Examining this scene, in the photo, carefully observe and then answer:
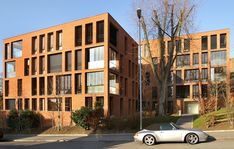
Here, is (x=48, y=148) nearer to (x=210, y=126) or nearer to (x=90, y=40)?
(x=210, y=126)

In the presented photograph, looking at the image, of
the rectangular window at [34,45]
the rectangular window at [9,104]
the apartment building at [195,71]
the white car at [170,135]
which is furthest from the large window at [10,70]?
the white car at [170,135]

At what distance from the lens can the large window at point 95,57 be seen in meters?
32.6

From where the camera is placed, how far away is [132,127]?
23453 millimetres

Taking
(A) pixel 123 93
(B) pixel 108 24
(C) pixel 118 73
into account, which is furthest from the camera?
(A) pixel 123 93

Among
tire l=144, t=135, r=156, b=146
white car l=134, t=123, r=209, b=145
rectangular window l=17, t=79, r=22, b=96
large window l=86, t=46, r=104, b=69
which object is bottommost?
tire l=144, t=135, r=156, b=146

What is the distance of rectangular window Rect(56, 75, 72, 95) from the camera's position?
34781 millimetres

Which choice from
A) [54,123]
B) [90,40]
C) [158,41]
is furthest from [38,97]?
[158,41]

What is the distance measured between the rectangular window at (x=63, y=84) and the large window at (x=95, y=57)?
11.7 feet

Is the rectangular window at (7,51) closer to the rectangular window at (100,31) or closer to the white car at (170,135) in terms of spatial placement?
the rectangular window at (100,31)

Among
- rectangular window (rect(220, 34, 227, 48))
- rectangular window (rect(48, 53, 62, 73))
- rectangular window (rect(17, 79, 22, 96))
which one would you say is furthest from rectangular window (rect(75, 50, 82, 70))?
rectangular window (rect(220, 34, 227, 48))

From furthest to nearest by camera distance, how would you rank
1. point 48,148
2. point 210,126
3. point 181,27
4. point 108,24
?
point 108,24
point 181,27
point 210,126
point 48,148

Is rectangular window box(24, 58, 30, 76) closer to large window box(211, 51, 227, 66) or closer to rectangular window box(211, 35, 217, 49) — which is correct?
large window box(211, 51, 227, 66)

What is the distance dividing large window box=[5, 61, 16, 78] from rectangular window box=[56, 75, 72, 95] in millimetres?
9806

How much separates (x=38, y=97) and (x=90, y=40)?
11030 millimetres
